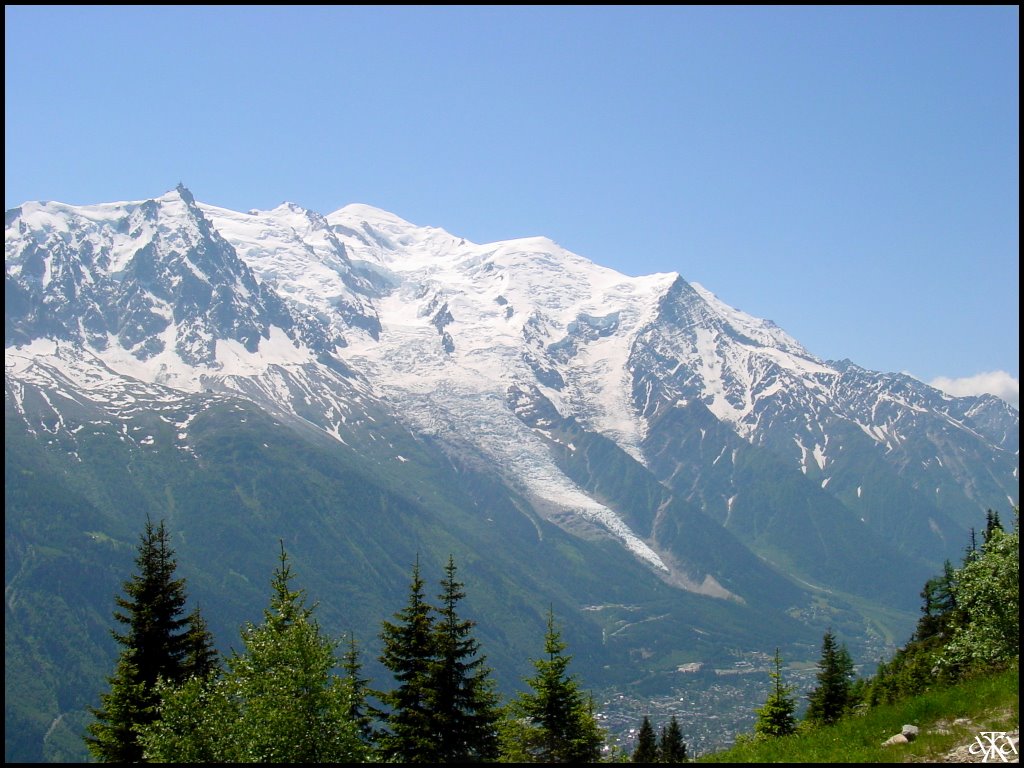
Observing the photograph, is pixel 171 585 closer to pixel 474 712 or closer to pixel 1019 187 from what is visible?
pixel 474 712

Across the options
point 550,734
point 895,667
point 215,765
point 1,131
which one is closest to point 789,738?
point 550,734

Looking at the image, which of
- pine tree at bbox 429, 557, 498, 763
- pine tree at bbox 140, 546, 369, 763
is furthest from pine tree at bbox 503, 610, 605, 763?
pine tree at bbox 140, 546, 369, 763

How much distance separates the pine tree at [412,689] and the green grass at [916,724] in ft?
46.6

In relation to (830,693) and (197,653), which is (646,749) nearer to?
(830,693)

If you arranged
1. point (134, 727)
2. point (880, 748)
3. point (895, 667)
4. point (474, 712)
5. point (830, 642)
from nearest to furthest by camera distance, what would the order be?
point (880, 748) < point (134, 727) < point (474, 712) < point (830, 642) < point (895, 667)

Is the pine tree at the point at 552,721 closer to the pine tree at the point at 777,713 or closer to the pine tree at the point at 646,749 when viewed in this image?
the pine tree at the point at 777,713

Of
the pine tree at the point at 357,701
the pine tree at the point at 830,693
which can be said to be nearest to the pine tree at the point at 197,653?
the pine tree at the point at 357,701

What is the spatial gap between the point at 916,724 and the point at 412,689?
72.6ft

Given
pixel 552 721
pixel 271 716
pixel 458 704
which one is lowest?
pixel 552 721

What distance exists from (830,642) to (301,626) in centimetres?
6404

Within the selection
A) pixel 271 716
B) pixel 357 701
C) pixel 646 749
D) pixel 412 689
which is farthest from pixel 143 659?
pixel 646 749

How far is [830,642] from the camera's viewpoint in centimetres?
8831

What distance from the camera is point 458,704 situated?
42312mm

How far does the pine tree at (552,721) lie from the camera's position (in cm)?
4425
